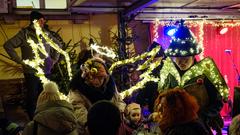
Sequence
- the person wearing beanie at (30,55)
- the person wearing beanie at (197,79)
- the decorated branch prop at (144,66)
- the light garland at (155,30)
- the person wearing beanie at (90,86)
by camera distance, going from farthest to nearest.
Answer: the light garland at (155,30)
the person wearing beanie at (30,55)
the decorated branch prop at (144,66)
the person wearing beanie at (197,79)
the person wearing beanie at (90,86)

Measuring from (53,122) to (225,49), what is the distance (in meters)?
7.22

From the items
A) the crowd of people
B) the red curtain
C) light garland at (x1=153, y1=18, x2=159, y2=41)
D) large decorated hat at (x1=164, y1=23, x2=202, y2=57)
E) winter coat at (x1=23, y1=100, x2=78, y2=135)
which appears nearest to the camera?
the crowd of people

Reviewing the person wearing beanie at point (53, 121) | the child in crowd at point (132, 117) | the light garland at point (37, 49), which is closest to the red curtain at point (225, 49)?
the light garland at point (37, 49)

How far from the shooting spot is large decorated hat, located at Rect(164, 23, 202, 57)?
359 cm

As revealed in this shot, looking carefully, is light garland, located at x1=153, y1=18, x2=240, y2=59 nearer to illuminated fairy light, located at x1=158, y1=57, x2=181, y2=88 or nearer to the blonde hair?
illuminated fairy light, located at x1=158, y1=57, x2=181, y2=88

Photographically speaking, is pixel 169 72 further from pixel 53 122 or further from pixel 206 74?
pixel 53 122

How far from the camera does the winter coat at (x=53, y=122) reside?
8.52 ft

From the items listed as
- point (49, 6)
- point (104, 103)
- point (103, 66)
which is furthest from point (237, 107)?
point (49, 6)

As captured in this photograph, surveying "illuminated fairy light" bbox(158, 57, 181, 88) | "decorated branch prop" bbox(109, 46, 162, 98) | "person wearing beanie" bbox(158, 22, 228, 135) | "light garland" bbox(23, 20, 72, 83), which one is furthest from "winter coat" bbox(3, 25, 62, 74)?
"person wearing beanie" bbox(158, 22, 228, 135)

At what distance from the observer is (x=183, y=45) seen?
Result: 365cm

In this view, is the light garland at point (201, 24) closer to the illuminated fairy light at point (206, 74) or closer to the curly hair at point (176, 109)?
the illuminated fairy light at point (206, 74)

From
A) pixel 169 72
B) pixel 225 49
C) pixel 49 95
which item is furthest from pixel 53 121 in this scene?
pixel 225 49

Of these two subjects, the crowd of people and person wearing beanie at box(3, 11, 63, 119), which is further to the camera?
person wearing beanie at box(3, 11, 63, 119)

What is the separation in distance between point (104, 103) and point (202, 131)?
74 centimetres
